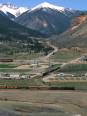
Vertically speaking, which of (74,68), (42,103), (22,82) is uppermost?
(74,68)

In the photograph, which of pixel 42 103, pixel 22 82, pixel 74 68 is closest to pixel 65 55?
pixel 74 68

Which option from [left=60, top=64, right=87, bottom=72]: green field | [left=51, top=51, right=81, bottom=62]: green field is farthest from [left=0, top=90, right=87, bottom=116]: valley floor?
[left=51, top=51, right=81, bottom=62]: green field

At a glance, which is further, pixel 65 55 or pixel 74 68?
pixel 65 55

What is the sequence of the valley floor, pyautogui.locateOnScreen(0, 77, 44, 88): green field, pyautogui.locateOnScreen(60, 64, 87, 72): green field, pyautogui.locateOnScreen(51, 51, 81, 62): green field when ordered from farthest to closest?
pyautogui.locateOnScreen(51, 51, 81, 62): green field < pyautogui.locateOnScreen(60, 64, 87, 72): green field < pyautogui.locateOnScreen(0, 77, 44, 88): green field < the valley floor

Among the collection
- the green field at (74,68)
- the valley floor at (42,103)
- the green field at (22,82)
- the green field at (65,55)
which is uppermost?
the green field at (65,55)

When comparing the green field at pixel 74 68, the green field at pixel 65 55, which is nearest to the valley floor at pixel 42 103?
the green field at pixel 74 68

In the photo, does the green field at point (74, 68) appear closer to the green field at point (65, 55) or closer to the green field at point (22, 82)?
the green field at point (22, 82)

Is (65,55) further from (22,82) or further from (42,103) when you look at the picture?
(42,103)

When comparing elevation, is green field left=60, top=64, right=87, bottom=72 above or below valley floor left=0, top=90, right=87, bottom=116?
above

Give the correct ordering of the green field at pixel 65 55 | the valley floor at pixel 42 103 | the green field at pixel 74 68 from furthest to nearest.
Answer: the green field at pixel 65 55
the green field at pixel 74 68
the valley floor at pixel 42 103

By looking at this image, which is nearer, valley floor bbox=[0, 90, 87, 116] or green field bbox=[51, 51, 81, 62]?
valley floor bbox=[0, 90, 87, 116]

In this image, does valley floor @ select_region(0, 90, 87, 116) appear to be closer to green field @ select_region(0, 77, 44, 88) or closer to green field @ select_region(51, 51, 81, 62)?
green field @ select_region(0, 77, 44, 88)

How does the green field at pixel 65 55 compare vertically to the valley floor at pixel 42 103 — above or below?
above

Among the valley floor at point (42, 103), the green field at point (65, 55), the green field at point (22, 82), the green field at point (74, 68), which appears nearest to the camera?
the valley floor at point (42, 103)
